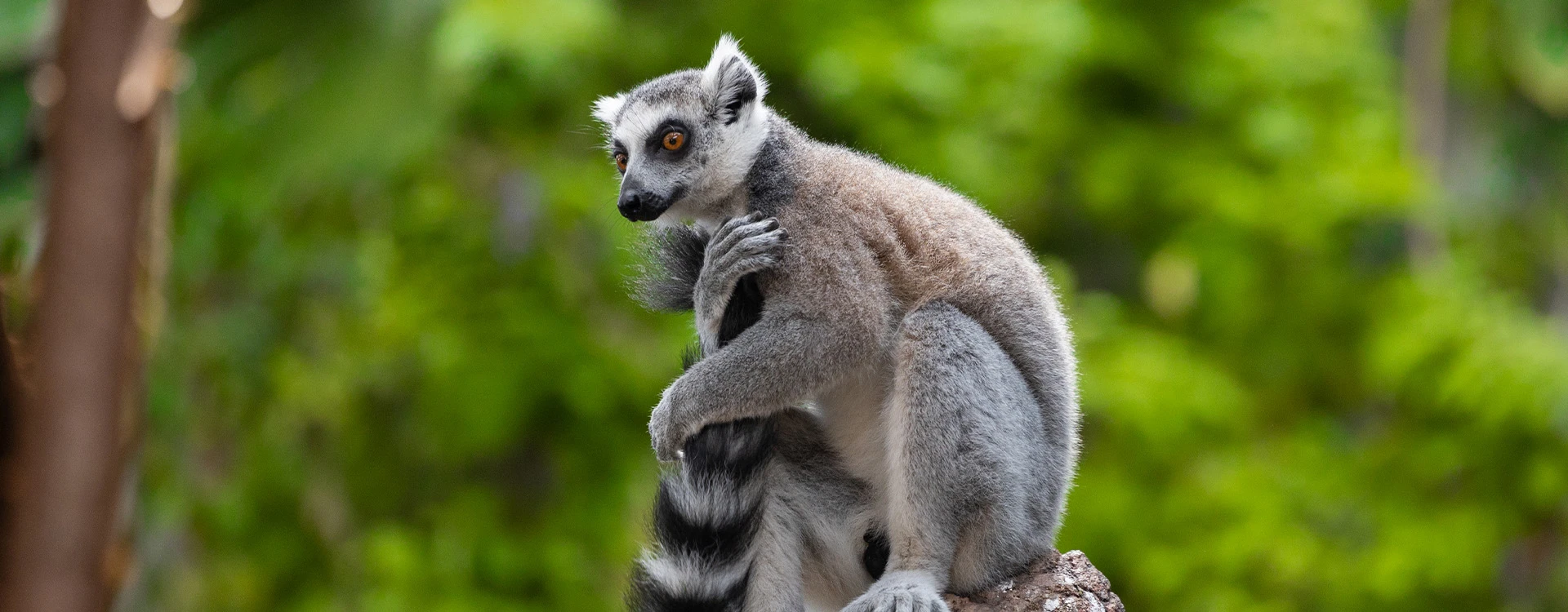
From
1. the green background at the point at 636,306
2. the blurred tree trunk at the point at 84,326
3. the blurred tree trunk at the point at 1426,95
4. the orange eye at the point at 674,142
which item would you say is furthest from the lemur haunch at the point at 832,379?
the blurred tree trunk at the point at 1426,95

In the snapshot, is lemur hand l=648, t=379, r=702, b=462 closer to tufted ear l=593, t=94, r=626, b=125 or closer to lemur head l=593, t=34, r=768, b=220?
lemur head l=593, t=34, r=768, b=220

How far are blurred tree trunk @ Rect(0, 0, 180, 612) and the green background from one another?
193cm

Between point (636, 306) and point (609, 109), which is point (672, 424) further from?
point (636, 306)

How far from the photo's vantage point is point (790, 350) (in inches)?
115

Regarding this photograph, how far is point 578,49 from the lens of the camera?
6199 millimetres

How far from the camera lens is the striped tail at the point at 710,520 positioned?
2781 mm

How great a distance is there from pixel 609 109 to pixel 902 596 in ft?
4.84

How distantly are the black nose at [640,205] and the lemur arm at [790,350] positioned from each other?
12.4 inches

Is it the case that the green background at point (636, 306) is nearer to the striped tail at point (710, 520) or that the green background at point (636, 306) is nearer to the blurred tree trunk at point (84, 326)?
the blurred tree trunk at point (84, 326)

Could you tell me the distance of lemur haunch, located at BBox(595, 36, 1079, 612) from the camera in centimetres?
289

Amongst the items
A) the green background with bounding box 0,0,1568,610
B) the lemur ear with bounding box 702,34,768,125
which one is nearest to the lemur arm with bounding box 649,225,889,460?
the lemur ear with bounding box 702,34,768,125

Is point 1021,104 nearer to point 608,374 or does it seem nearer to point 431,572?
point 608,374

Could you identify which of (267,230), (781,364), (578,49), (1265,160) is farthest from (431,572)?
(1265,160)

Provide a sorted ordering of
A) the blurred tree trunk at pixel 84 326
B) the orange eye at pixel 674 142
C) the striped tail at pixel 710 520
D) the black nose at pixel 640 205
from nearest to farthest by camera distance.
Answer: the striped tail at pixel 710 520 < the black nose at pixel 640 205 < the orange eye at pixel 674 142 < the blurred tree trunk at pixel 84 326
